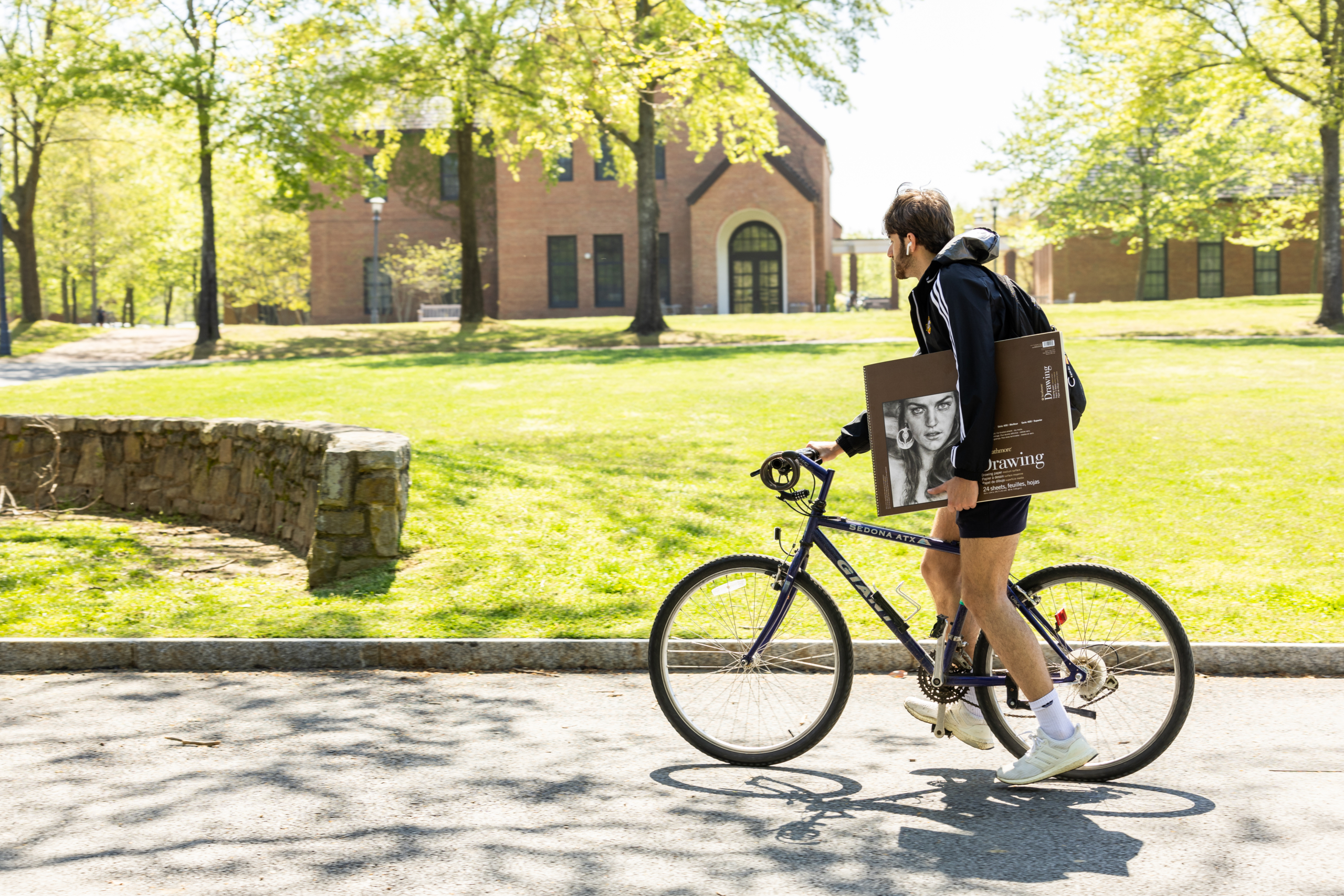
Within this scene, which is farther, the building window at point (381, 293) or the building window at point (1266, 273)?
the building window at point (381, 293)

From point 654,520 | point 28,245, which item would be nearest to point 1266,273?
point 654,520

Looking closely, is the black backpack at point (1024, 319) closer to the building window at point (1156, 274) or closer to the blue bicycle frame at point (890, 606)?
the blue bicycle frame at point (890, 606)

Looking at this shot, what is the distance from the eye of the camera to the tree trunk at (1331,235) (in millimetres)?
26875

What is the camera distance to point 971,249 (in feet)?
13.0

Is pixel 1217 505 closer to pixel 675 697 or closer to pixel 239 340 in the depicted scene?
pixel 675 697

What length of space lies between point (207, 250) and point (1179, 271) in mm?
35616

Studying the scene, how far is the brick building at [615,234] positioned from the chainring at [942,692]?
126 ft

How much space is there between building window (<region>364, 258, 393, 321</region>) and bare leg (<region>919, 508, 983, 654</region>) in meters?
43.6

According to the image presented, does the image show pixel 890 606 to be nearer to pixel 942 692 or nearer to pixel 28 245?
pixel 942 692

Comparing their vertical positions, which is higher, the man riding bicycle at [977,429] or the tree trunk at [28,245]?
the tree trunk at [28,245]

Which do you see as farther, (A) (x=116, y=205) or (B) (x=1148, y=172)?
(A) (x=116, y=205)

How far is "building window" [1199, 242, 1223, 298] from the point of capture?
1800 inches

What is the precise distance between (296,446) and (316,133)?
2085 cm

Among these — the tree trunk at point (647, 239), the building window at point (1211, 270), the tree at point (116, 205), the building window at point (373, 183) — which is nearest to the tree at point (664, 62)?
the tree trunk at point (647, 239)
